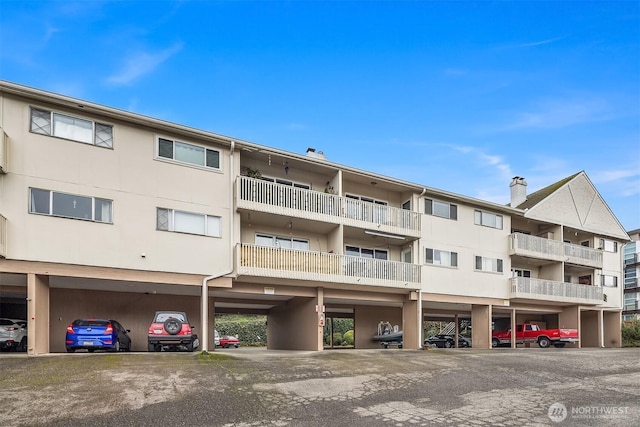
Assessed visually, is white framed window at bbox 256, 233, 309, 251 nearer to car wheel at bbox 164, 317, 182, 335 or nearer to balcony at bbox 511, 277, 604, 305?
car wheel at bbox 164, 317, 182, 335

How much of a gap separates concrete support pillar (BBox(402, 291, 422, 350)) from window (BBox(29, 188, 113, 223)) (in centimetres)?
1432

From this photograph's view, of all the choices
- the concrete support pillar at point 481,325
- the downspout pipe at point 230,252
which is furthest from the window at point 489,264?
the downspout pipe at point 230,252

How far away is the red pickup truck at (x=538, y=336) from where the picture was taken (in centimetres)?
3070

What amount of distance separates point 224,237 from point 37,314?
6.93m

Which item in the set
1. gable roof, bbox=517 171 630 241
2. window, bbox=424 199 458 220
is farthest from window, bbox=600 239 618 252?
window, bbox=424 199 458 220

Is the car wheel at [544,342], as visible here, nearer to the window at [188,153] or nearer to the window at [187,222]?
the window at [187,222]

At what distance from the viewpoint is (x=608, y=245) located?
3606 centimetres

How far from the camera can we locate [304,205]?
2145cm

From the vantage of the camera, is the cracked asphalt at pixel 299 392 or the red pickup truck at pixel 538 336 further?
the red pickup truck at pixel 538 336

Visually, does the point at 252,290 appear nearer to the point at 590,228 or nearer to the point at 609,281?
the point at 590,228

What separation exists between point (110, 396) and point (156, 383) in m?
1.43

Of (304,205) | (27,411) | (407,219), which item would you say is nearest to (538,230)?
(407,219)

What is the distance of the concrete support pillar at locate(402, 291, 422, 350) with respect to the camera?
23.9 metres

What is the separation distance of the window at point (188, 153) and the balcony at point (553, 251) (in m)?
18.0
